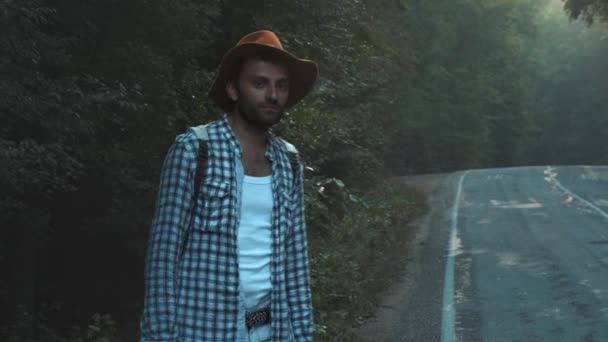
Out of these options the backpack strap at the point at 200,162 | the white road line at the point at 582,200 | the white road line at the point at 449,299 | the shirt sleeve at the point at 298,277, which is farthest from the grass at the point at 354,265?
the backpack strap at the point at 200,162

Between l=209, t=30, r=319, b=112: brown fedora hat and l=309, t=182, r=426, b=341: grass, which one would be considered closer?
l=209, t=30, r=319, b=112: brown fedora hat

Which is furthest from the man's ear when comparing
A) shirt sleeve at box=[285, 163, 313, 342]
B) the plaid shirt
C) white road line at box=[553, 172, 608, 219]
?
white road line at box=[553, 172, 608, 219]

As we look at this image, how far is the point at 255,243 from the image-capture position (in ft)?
10.7

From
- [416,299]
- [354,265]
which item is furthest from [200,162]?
[354,265]

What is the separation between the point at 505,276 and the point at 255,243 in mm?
11806

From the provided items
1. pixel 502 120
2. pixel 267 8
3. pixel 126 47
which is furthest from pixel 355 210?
pixel 502 120

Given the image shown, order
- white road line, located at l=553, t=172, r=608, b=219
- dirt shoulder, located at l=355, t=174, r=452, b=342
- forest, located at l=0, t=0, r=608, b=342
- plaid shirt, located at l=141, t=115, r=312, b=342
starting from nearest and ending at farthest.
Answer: plaid shirt, located at l=141, t=115, r=312, b=342
forest, located at l=0, t=0, r=608, b=342
dirt shoulder, located at l=355, t=174, r=452, b=342
white road line, located at l=553, t=172, r=608, b=219

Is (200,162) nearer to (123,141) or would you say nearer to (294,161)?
(294,161)

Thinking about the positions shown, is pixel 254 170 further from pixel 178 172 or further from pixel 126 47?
pixel 126 47

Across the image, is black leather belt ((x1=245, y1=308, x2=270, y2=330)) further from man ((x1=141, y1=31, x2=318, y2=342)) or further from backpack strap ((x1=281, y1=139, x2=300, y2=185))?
backpack strap ((x1=281, y1=139, x2=300, y2=185))

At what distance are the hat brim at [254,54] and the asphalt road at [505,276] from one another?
706 cm

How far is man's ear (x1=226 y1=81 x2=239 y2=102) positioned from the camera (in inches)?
137

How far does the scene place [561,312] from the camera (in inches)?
455

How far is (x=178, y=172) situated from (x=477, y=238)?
1751 centimetres
